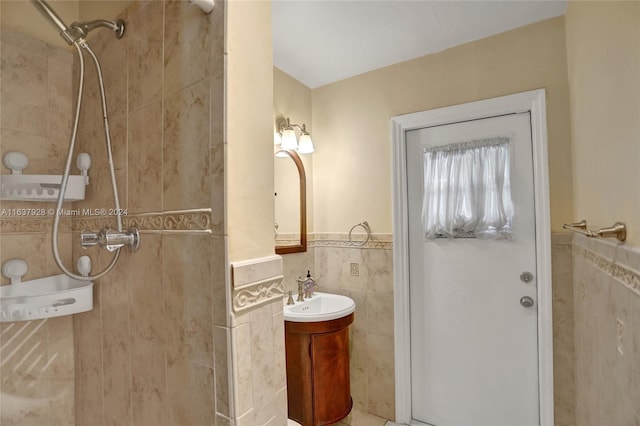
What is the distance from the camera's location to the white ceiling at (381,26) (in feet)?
5.11

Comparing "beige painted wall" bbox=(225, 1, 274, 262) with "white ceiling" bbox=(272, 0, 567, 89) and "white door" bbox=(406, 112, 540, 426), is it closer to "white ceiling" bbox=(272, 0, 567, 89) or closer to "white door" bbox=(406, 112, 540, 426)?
"white ceiling" bbox=(272, 0, 567, 89)

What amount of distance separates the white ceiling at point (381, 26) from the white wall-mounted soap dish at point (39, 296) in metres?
1.55

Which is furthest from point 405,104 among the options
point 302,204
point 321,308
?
point 321,308

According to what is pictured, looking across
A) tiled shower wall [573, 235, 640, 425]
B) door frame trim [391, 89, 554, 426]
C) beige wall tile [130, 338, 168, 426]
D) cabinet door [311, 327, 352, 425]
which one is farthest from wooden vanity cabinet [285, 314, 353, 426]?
tiled shower wall [573, 235, 640, 425]

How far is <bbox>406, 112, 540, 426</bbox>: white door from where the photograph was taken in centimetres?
174

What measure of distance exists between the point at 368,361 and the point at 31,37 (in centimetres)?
247

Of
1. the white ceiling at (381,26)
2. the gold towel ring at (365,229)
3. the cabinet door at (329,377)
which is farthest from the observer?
the gold towel ring at (365,229)

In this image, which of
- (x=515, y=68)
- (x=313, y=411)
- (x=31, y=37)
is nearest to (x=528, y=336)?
(x=313, y=411)

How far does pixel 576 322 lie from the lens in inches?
59.5

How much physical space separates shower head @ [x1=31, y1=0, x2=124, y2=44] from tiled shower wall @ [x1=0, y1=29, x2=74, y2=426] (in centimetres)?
31

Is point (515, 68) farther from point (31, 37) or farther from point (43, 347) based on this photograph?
point (43, 347)

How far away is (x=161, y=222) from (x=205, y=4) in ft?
2.06

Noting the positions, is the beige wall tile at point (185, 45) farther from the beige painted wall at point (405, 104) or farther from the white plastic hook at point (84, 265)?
the beige painted wall at point (405, 104)

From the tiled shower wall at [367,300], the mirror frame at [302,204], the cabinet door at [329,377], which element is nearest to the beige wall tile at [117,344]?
the cabinet door at [329,377]
